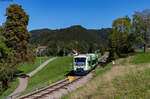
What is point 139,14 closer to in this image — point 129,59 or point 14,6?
point 129,59

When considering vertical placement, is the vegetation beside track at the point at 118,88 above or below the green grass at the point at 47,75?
above

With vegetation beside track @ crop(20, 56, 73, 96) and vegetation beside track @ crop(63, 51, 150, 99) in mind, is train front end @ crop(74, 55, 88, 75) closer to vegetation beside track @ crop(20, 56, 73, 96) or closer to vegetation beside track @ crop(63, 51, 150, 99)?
vegetation beside track @ crop(20, 56, 73, 96)

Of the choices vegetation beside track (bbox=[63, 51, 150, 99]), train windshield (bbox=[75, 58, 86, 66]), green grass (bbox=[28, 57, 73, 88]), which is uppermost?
train windshield (bbox=[75, 58, 86, 66])

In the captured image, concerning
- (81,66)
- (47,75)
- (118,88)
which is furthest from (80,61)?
(118,88)

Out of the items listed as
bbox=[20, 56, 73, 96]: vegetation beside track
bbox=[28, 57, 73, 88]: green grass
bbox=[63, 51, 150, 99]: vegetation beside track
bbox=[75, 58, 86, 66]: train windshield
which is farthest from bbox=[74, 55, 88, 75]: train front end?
bbox=[63, 51, 150, 99]: vegetation beside track

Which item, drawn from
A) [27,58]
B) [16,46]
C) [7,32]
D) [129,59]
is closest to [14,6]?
[7,32]

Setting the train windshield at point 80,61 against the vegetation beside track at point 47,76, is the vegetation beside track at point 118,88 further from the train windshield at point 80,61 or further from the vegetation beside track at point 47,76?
the train windshield at point 80,61

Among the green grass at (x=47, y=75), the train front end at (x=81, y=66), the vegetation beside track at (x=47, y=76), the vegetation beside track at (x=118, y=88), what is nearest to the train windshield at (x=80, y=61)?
the train front end at (x=81, y=66)

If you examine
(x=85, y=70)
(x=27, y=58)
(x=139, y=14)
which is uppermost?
(x=139, y=14)

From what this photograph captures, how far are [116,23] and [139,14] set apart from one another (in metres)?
5.91

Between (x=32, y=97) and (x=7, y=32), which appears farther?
(x=7, y=32)

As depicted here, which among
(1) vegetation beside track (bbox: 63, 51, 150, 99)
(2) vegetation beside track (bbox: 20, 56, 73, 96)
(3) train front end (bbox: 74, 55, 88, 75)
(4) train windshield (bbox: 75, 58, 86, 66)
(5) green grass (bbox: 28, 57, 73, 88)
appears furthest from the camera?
(4) train windshield (bbox: 75, 58, 86, 66)

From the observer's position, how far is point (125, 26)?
39625 millimetres

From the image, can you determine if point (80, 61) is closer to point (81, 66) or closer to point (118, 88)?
point (81, 66)
